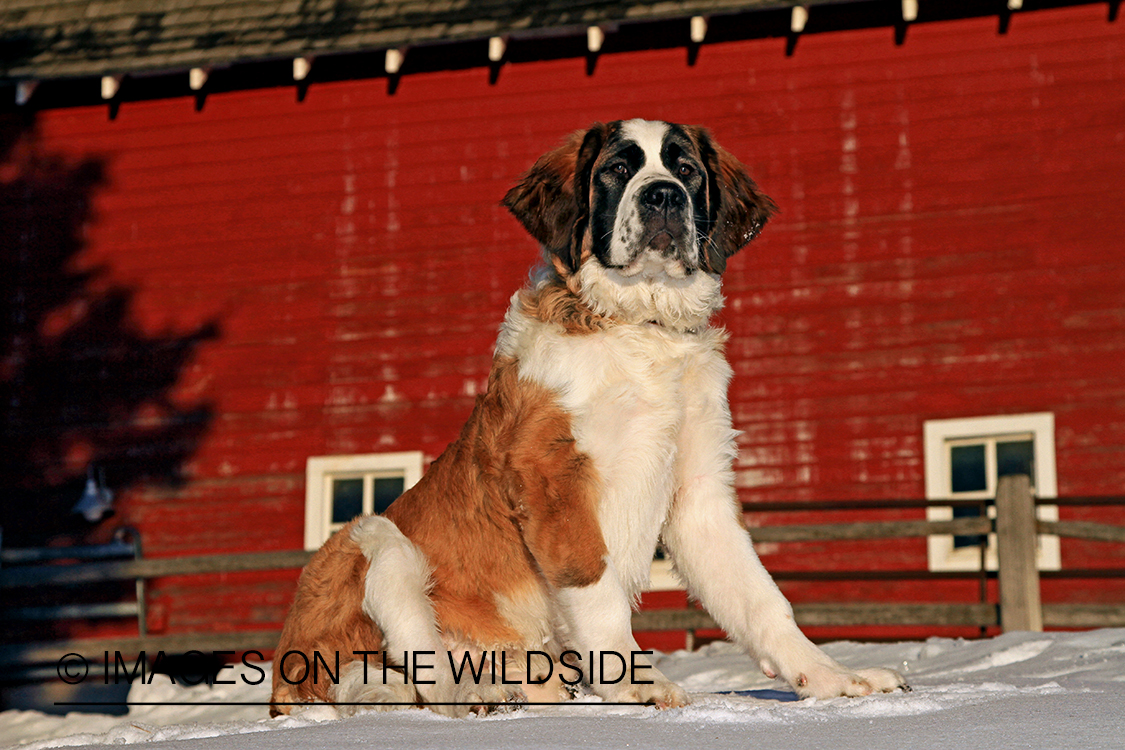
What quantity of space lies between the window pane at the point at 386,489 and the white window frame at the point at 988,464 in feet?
17.1

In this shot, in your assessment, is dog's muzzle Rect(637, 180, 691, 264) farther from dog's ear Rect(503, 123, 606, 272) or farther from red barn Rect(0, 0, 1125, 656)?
red barn Rect(0, 0, 1125, 656)

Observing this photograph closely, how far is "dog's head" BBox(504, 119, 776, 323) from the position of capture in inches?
167

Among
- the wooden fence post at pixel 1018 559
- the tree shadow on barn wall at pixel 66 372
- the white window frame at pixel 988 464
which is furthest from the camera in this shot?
the tree shadow on barn wall at pixel 66 372

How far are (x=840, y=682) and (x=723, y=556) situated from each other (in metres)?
0.58

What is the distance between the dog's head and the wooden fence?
5103 millimetres

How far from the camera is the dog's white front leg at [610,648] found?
3686 mm

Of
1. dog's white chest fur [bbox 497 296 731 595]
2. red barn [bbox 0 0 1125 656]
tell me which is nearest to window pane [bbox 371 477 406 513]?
red barn [bbox 0 0 1125 656]

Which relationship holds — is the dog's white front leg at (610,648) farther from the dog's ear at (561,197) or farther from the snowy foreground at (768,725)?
the dog's ear at (561,197)

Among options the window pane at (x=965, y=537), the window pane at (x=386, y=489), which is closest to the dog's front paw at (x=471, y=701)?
the window pane at (x=965, y=537)

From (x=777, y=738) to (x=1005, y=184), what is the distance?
9490mm

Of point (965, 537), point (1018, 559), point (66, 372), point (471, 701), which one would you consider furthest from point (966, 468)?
point (66, 372)

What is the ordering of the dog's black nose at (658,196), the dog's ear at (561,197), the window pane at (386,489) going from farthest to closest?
the window pane at (386,489), the dog's ear at (561,197), the dog's black nose at (658,196)
